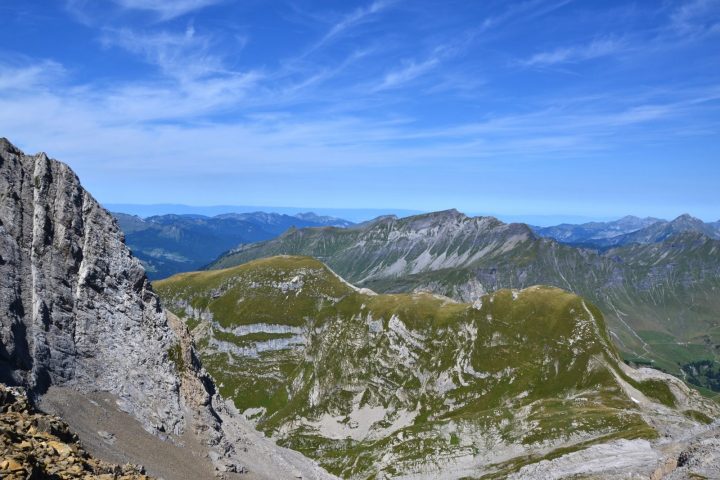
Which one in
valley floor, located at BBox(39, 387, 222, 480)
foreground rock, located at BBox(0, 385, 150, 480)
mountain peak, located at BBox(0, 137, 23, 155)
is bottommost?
valley floor, located at BBox(39, 387, 222, 480)

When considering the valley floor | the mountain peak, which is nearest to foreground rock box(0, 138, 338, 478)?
the mountain peak

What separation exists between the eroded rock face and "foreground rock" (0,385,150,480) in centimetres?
3691

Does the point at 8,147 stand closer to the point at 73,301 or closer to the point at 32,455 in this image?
the point at 73,301

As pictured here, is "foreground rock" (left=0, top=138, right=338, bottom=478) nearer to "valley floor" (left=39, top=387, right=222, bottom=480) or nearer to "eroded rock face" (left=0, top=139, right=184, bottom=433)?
"eroded rock face" (left=0, top=139, right=184, bottom=433)

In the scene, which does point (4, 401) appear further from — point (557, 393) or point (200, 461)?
point (557, 393)

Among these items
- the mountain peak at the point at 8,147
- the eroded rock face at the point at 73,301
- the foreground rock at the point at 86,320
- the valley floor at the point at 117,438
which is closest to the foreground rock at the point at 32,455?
the valley floor at the point at 117,438

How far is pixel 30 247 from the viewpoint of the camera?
8756cm

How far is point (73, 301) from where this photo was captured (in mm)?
91625

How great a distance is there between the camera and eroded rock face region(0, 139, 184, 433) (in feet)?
265

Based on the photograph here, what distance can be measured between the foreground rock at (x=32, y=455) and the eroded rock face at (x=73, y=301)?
36911mm

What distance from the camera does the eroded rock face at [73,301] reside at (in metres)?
80.8

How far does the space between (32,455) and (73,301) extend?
68.3 metres

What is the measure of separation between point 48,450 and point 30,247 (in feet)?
214

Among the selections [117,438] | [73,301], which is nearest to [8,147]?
[73,301]
